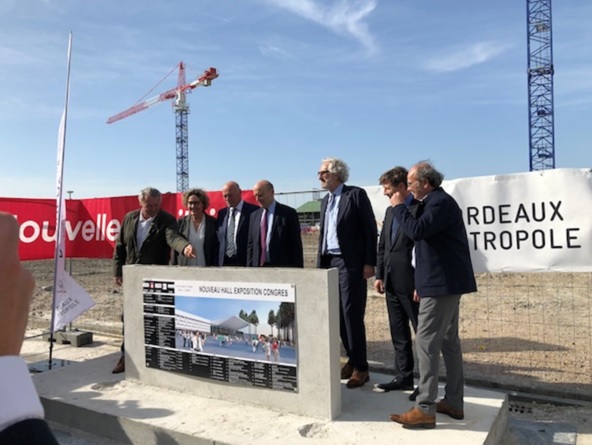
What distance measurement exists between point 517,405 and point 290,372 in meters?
2.44

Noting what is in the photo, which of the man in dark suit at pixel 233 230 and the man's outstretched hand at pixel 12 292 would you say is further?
the man in dark suit at pixel 233 230

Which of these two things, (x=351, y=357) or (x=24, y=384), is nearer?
(x=24, y=384)

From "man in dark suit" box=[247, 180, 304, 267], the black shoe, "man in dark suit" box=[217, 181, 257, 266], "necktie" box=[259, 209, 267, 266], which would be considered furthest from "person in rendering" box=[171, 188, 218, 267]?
the black shoe

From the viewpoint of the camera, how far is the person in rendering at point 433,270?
3.48m

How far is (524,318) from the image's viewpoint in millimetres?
8938

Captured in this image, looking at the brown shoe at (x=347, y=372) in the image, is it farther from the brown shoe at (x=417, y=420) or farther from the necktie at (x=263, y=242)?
the necktie at (x=263, y=242)

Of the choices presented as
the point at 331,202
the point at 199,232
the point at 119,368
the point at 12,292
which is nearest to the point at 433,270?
the point at 331,202

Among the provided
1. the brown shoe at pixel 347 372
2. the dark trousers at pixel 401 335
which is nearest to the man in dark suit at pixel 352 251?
the brown shoe at pixel 347 372

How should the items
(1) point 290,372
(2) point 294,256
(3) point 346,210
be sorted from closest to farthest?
1. (1) point 290,372
2. (3) point 346,210
3. (2) point 294,256

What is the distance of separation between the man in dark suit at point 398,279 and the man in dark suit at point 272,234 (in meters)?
0.87

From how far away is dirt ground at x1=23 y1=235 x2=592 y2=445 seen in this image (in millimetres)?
4941

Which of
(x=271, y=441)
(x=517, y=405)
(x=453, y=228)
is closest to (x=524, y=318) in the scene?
(x=517, y=405)

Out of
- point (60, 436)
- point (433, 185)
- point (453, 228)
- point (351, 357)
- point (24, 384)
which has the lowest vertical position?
point (60, 436)

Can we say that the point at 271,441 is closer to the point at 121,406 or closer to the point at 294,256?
the point at 121,406
